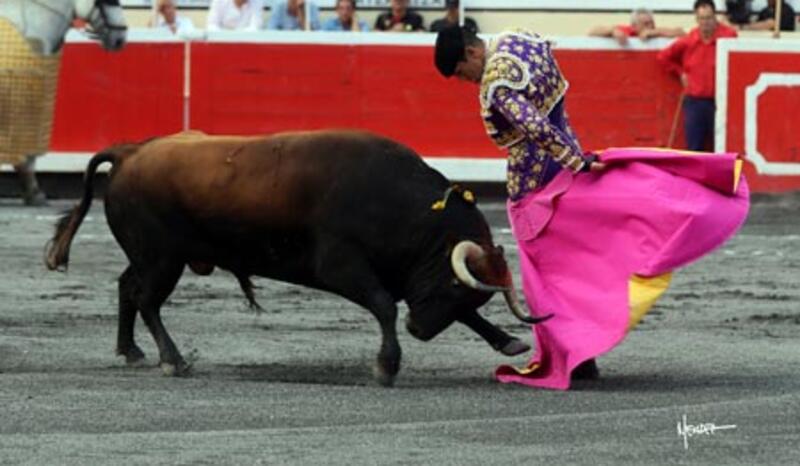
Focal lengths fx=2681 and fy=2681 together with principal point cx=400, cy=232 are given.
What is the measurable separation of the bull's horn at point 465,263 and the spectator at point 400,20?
9.36 m

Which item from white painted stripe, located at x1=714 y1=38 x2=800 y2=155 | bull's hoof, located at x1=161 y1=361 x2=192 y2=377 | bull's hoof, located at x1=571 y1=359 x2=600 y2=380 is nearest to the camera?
bull's hoof, located at x1=571 y1=359 x2=600 y2=380

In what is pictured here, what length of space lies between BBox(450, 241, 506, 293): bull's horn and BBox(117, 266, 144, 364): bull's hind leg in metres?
1.32

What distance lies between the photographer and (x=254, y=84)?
18.4 metres

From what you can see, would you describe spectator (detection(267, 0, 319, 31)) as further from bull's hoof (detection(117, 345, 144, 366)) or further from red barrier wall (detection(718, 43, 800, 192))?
bull's hoof (detection(117, 345, 144, 366))

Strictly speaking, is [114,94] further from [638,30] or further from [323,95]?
[638,30]

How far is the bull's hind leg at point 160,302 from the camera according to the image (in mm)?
9672

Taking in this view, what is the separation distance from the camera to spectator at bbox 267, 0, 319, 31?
61.3ft

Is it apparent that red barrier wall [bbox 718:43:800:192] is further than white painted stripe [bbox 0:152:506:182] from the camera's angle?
No

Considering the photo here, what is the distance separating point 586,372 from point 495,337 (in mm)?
387

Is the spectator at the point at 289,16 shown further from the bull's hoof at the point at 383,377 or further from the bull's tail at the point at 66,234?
the bull's hoof at the point at 383,377

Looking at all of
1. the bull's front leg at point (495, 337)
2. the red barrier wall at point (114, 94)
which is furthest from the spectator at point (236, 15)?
the bull's front leg at point (495, 337)

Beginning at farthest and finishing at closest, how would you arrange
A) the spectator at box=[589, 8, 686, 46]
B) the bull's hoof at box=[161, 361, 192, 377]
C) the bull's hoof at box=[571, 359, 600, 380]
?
the spectator at box=[589, 8, 686, 46] < the bull's hoof at box=[161, 361, 192, 377] < the bull's hoof at box=[571, 359, 600, 380]

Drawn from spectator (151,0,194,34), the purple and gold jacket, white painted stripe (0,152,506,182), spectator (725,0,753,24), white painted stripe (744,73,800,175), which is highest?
the purple and gold jacket

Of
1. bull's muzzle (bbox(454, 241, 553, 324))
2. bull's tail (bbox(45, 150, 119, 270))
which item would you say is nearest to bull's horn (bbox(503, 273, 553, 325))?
bull's muzzle (bbox(454, 241, 553, 324))
